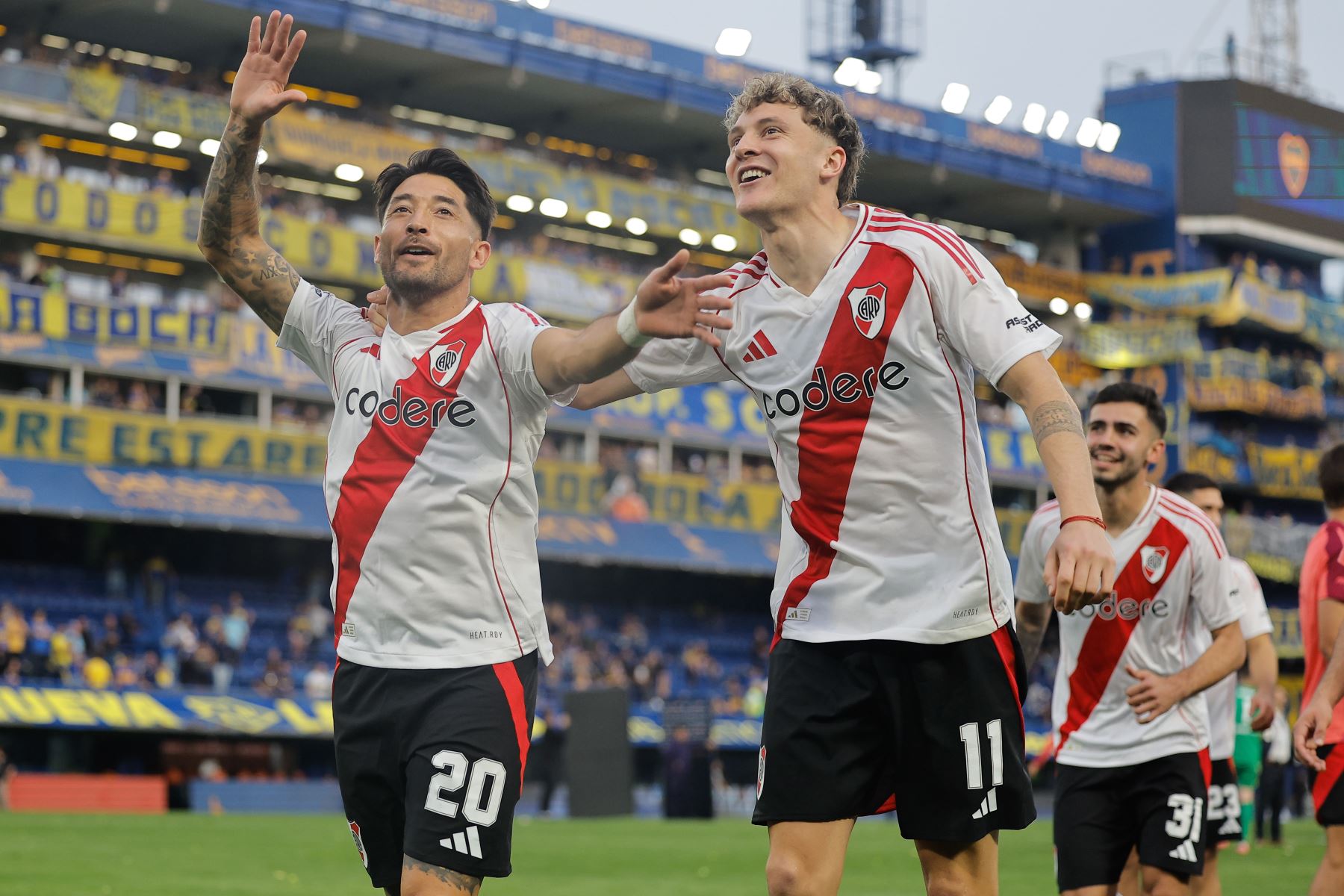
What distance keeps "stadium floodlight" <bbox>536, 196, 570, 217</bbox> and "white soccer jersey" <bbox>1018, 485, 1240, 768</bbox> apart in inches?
1349

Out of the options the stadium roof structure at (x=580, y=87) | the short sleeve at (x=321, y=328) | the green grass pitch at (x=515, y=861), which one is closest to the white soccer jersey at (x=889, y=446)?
the short sleeve at (x=321, y=328)

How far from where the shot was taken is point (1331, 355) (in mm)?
57781

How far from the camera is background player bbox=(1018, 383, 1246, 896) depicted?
7.47m

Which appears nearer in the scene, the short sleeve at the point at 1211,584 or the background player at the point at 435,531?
the background player at the point at 435,531

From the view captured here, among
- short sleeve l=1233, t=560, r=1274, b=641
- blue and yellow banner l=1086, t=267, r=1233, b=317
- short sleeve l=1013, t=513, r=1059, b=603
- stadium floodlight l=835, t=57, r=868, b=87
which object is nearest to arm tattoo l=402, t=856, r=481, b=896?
short sleeve l=1013, t=513, r=1059, b=603

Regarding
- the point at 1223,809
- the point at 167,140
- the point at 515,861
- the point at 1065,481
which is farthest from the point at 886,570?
the point at 167,140

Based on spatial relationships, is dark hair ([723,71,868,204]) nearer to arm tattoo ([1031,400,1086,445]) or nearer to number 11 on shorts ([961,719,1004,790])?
arm tattoo ([1031,400,1086,445])

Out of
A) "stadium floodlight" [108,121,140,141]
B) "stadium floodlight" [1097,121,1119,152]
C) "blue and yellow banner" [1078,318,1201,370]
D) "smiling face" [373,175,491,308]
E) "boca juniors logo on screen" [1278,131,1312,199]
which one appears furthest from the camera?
"stadium floodlight" [1097,121,1119,152]

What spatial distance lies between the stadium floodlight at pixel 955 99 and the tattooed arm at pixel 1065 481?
1842 inches

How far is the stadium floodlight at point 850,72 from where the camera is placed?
48.6 meters

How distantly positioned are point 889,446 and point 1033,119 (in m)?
49.9

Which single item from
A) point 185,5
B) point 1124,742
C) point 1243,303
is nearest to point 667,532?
point 185,5

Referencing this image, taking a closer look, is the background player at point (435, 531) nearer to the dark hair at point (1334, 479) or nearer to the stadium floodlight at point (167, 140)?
the dark hair at point (1334, 479)

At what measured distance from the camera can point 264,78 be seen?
5895mm
